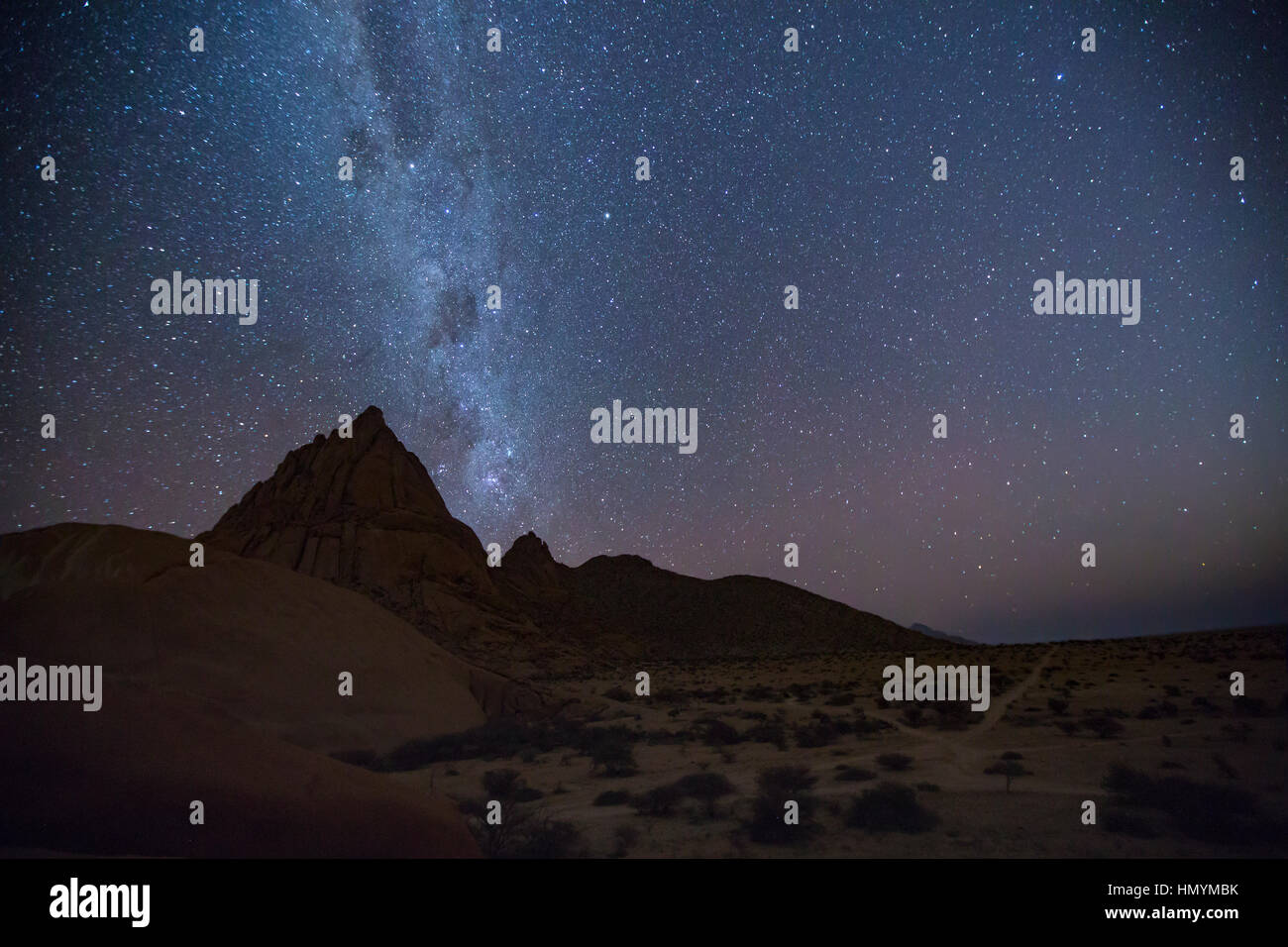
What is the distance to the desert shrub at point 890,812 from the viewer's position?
1008 centimetres

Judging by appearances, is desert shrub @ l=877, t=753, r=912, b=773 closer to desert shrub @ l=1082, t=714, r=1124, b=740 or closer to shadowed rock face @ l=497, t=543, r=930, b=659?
desert shrub @ l=1082, t=714, r=1124, b=740

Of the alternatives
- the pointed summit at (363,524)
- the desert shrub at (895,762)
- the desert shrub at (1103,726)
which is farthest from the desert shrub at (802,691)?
the pointed summit at (363,524)

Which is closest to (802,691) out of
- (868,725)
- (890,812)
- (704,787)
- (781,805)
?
(868,725)

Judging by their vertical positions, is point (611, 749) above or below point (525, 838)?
below

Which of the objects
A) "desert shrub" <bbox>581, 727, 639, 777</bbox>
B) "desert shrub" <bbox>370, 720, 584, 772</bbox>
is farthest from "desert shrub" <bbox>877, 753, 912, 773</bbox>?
"desert shrub" <bbox>370, 720, 584, 772</bbox>

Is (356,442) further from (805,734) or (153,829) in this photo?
(153,829)

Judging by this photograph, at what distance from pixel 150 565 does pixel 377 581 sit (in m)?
48.4

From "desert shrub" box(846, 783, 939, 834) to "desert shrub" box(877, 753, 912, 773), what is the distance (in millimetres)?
3101

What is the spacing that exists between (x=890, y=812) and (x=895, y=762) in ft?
13.5

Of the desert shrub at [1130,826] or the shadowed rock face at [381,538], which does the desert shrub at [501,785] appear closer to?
the desert shrub at [1130,826]

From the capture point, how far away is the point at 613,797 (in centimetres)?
1220

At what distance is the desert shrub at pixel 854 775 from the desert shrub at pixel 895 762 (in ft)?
2.27

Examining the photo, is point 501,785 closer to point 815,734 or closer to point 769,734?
point 769,734
